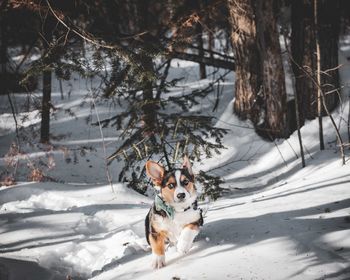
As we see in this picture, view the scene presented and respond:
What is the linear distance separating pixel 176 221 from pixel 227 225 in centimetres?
111

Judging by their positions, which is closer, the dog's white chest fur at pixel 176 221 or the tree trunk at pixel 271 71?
the dog's white chest fur at pixel 176 221

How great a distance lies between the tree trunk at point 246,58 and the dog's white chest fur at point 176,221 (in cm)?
608

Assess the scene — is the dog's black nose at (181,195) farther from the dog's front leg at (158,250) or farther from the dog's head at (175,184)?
the dog's front leg at (158,250)

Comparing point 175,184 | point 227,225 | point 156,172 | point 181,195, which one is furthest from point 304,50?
point 181,195

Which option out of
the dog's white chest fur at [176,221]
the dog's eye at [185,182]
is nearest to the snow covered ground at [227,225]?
the dog's white chest fur at [176,221]

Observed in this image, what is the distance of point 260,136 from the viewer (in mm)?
10359

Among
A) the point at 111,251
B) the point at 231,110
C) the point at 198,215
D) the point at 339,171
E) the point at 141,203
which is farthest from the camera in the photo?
the point at 231,110

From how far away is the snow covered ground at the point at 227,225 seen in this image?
409cm

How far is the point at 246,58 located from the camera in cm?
981

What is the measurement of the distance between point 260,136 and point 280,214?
5218mm

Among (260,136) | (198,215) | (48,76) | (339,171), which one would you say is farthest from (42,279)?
(48,76)

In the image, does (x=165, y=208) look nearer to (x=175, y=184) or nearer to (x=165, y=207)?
(x=165, y=207)

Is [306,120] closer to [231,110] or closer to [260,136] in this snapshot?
[260,136]

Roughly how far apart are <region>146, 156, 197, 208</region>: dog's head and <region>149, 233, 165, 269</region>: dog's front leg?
1.24 feet
